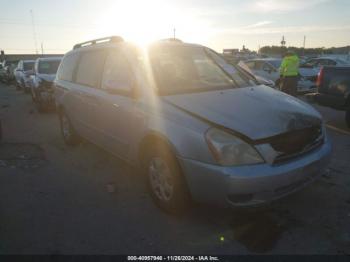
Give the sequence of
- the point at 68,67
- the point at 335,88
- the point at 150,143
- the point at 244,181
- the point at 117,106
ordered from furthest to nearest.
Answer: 1. the point at 335,88
2. the point at 68,67
3. the point at 117,106
4. the point at 150,143
5. the point at 244,181

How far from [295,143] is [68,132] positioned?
4.48m

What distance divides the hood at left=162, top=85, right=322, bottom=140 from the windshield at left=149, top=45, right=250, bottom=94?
0.22 metres

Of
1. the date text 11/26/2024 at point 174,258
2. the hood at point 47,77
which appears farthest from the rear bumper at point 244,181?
the hood at point 47,77

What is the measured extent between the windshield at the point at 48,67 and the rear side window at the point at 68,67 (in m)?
5.67

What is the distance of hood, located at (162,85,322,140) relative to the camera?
314 centimetres

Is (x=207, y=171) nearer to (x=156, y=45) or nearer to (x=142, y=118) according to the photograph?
(x=142, y=118)

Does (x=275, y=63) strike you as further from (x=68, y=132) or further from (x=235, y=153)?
(x=235, y=153)

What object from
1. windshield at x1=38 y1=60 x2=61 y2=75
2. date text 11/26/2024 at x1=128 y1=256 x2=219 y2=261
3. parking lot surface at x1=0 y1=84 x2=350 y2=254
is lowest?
date text 11/26/2024 at x1=128 y1=256 x2=219 y2=261

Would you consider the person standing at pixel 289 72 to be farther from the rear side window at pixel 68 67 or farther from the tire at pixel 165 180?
the tire at pixel 165 180

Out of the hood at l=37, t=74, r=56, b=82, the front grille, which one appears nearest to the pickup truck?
the front grille

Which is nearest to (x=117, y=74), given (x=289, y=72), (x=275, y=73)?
(x=289, y=72)

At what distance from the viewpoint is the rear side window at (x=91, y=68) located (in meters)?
4.87

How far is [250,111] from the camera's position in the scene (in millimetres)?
3391

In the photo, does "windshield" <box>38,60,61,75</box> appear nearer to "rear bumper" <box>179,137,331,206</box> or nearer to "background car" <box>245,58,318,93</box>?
"background car" <box>245,58,318,93</box>
